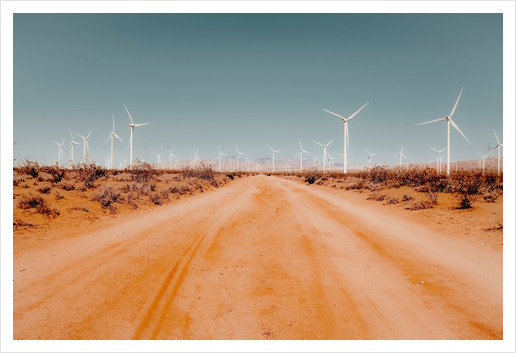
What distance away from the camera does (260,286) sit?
5062 millimetres

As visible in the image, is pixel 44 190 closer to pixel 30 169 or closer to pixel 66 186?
pixel 66 186

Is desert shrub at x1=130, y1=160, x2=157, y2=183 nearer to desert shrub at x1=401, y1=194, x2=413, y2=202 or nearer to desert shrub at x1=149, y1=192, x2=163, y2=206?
desert shrub at x1=149, y1=192, x2=163, y2=206

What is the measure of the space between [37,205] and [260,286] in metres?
9.13

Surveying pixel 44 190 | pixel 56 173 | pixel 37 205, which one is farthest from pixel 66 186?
pixel 37 205

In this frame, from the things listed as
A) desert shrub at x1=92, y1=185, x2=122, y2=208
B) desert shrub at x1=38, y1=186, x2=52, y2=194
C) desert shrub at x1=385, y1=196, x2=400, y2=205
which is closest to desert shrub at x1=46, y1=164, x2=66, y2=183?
desert shrub at x1=38, y1=186, x2=52, y2=194

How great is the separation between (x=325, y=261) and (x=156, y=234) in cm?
515

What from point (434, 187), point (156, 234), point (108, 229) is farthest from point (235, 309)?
point (434, 187)

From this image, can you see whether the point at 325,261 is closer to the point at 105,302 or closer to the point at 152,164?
the point at 105,302

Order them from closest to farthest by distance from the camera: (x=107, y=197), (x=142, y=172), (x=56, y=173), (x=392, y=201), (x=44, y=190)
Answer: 1. (x=107, y=197)
2. (x=44, y=190)
3. (x=392, y=201)
4. (x=56, y=173)
5. (x=142, y=172)

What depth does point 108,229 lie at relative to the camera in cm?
885

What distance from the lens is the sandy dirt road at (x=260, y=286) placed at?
3719 mm

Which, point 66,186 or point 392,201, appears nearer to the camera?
point 392,201

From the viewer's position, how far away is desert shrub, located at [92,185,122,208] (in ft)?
38.7

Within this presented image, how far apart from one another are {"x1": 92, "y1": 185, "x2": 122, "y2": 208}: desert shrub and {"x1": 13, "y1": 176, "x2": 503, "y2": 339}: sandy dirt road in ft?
12.7
